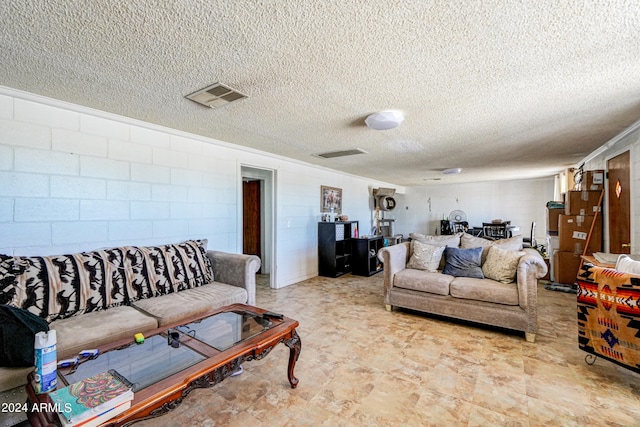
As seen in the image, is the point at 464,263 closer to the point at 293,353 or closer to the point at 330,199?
the point at 293,353

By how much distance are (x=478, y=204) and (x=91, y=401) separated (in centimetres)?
936

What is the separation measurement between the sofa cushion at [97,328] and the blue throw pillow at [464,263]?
3.07m

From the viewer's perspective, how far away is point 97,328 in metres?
1.84

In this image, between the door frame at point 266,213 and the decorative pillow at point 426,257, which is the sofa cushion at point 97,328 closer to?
the door frame at point 266,213

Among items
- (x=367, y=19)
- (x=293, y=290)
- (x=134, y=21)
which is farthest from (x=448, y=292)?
(x=134, y=21)

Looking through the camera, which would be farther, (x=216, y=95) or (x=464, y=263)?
(x=464, y=263)

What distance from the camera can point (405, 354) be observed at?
2.35 metres

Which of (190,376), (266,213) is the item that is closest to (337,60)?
(190,376)

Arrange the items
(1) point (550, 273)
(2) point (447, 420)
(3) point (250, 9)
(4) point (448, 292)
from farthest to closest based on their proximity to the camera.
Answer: (1) point (550, 273) → (4) point (448, 292) → (2) point (447, 420) → (3) point (250, 9)

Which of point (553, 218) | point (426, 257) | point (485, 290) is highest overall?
point (553, 218)

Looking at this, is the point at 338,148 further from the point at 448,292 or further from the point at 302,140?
the point at 448,292

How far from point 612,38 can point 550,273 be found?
14.6ft

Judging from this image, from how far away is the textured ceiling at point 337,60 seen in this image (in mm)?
1304

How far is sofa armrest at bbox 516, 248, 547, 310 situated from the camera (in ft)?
8.53
